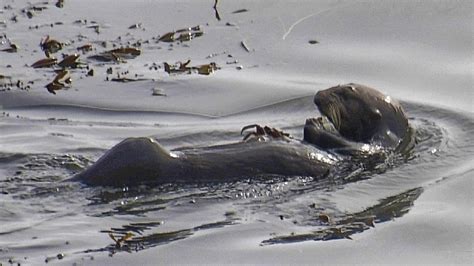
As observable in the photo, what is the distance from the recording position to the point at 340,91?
7980 millimetres

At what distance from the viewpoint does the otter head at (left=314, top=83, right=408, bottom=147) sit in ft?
26.1

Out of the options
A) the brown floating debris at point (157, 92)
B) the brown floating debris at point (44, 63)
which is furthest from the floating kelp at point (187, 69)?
the brown floating debris at point (44, 63)

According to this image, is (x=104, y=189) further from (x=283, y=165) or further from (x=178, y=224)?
(x=283, y=165)

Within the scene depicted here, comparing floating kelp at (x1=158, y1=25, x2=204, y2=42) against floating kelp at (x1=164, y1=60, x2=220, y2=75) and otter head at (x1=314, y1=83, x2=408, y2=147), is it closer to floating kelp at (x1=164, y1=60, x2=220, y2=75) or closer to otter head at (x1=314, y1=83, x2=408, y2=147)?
→ floating kelp at (x1=164, y1=60, x2=220, y2=75)

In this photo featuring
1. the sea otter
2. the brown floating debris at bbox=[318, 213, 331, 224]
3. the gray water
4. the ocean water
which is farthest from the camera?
the sea otter

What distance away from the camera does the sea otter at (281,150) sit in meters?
6.94

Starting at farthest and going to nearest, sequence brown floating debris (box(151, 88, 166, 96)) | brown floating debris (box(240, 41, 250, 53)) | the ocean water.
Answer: brown floating debris (box(240, 41, 250, 53))
brown floating debris (box(151, 88, 166, 96))
the ocean water

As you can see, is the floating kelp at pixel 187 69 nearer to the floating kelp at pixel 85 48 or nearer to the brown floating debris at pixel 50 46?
the floating kelp at pixel 85 48

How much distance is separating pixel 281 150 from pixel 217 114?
4.60ft

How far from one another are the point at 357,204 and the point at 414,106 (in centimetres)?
188

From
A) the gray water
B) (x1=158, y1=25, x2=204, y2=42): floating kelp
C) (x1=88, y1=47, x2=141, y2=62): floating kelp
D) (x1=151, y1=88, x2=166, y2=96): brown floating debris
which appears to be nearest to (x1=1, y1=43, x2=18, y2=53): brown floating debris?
(x1=88, y1=47, x2=141, y2=62): floating kelp

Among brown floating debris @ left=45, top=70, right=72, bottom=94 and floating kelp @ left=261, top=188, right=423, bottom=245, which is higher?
brown floating debris @ left=45, top=70, right=72, bottom=94

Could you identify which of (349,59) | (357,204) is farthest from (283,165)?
(349,59)

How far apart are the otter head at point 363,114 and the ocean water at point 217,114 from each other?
199mm
